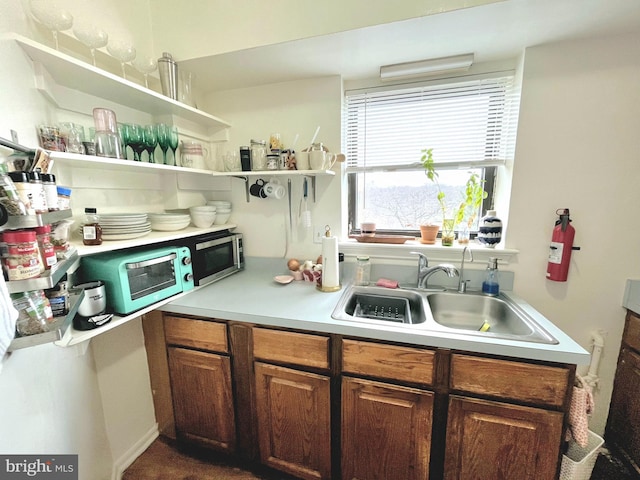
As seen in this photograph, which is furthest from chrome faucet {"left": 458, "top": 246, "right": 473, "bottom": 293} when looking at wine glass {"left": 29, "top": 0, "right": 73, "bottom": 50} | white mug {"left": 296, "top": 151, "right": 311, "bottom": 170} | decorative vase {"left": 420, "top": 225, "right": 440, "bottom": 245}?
wine glass {"left": 29, "top": 0, "right": 73, "bottom": 50}

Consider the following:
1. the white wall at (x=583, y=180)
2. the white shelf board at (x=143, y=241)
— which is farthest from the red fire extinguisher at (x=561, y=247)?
the white shelf board at (x=143, y=241)

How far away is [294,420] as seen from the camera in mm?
1278

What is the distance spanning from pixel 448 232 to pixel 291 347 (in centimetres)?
114

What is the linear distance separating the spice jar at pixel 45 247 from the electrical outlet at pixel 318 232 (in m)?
1.29

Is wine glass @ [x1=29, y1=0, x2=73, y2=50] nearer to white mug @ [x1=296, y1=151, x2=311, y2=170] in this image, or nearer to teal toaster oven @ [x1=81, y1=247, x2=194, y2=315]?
teal toaster oven @ [x1=81, y1=247, x2=194, y2=315]

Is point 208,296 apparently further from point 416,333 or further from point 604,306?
→ point 604,306

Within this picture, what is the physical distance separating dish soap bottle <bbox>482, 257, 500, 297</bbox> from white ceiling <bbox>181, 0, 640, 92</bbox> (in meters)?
1.09

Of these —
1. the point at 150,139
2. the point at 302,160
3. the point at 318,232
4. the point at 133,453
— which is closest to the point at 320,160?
the point at 302,160

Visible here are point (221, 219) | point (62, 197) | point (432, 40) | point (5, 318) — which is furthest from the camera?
point (221, 219)

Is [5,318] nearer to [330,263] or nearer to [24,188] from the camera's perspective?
[24,188]

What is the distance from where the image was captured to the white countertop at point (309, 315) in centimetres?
97

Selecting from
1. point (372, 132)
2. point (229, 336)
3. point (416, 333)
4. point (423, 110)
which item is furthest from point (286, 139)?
point (416, 333)

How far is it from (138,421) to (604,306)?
265 centimetres

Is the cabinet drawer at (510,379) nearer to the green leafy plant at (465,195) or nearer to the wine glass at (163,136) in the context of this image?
the green leafy plant at (465,195)
